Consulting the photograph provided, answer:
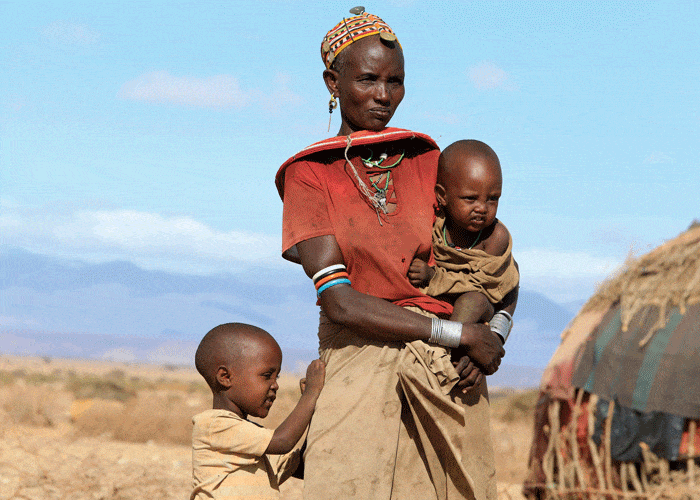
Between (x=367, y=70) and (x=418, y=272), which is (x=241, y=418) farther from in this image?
(x=367, y=70)

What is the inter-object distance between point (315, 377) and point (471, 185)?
923 millimetres

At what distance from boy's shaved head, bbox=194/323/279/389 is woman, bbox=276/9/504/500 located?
292mm

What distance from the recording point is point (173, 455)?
1372 cm

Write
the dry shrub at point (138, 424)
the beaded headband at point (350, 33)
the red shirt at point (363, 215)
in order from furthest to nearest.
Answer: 1. the dry shrub at point (138, 424)
2. the beaded headband at point (350, 33)
3. the red shirt at point (363, 215)


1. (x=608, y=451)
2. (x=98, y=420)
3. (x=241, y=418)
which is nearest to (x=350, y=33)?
(x=241, y=418)

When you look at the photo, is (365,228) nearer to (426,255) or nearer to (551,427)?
(426,255)

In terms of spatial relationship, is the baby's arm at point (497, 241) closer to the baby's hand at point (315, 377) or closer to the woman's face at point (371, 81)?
the woman's face at point (371, 81)

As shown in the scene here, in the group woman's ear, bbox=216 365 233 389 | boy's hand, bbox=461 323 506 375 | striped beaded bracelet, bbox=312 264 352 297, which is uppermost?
striped beaded bracelet, bbox=312 264 352 297

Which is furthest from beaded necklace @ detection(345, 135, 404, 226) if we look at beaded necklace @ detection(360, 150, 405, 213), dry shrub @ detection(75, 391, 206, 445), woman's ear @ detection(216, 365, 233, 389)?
dry shrub @ detection(75, 391, 206, 445)

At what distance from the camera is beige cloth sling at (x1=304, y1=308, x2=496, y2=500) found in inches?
111

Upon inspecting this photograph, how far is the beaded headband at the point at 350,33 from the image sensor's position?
9.94 feet

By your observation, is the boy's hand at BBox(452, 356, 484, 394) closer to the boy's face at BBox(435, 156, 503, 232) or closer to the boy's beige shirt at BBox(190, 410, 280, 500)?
the boy's face at BBox(435, 156, 503, 232)

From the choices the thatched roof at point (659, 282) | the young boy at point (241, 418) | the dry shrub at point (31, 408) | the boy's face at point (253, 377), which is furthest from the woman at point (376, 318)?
the dry shrub at point (31, 408)

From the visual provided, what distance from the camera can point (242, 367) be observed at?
3164 mm
